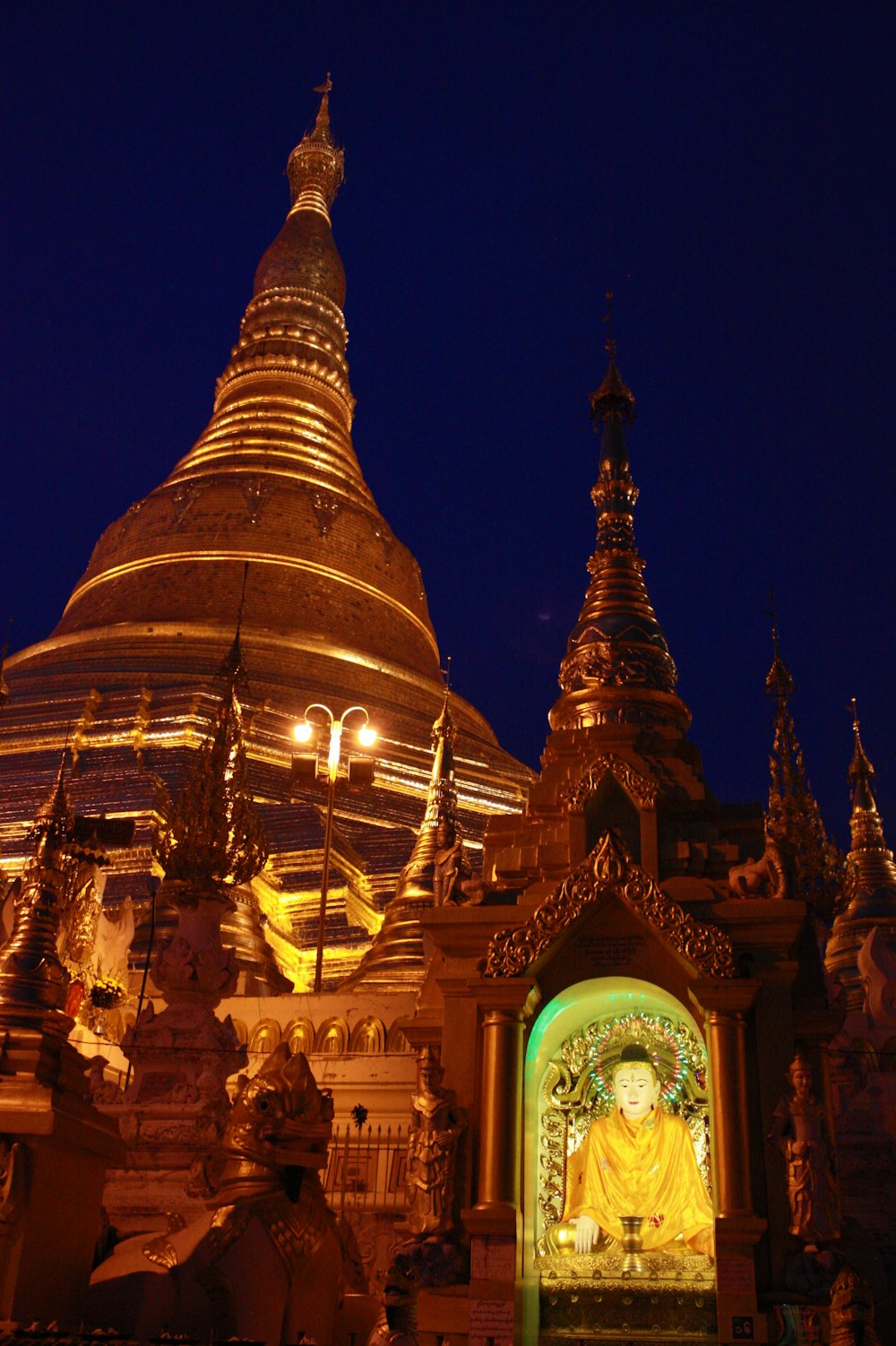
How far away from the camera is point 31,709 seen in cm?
2862

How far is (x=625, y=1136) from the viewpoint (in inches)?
348

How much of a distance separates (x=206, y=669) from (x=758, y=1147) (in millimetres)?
22398

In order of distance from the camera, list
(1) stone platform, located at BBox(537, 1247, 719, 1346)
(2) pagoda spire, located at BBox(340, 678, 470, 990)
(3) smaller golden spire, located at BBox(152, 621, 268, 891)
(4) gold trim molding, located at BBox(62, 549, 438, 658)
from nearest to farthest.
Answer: (1) stone platform, located at BBox(537, 1247, 719, 1346) < (3) smaller golden spire, located at BBox(152, 621, 268, 891) < (2) pagoda spire, located at BBox(340, 678, 470, 990) < (4) gold trim molding, located at BBox(62, 549, 438, 658)

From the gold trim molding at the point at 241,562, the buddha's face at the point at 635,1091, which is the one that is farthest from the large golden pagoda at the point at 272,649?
the buddha's face at the point at 635,1091

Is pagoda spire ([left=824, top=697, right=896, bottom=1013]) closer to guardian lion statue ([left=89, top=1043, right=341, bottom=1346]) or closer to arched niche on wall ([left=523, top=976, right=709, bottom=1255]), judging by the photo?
arched niche on wall ([left=523, top=976, right=709, bottom=1255])

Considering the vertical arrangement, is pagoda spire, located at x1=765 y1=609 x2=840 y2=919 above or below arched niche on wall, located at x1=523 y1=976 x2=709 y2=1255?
above

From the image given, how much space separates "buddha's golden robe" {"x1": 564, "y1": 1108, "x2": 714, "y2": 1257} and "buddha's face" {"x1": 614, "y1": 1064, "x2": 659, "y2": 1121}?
0.07 metres

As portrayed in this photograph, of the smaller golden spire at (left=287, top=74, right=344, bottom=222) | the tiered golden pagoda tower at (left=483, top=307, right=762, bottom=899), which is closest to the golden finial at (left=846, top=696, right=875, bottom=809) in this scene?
the tiered golden pagoda tower at (left=483, top=307, right=762, bottom=899)

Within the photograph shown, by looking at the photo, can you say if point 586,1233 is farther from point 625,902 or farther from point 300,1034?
point 300,1034

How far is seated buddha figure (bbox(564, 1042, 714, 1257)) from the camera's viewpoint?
28.0 ft

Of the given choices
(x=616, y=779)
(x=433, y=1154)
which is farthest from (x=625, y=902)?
(x=433, y=1154)

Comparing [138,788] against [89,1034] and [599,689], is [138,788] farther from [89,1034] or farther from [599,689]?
[599,689]

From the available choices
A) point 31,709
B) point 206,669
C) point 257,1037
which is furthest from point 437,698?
point 257,1037

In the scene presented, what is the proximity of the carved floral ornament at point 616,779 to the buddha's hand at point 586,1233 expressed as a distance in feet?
8.82
